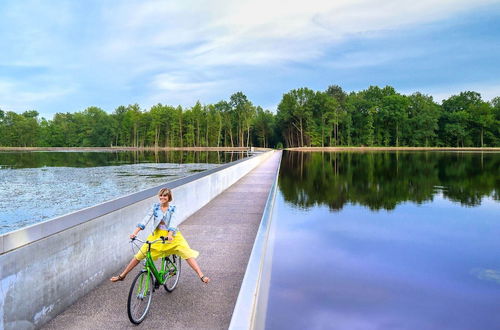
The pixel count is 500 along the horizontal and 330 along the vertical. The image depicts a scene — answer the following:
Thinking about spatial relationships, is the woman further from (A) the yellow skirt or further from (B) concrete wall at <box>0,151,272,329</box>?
(B) concrete wall at <box>0,151,272,329</box>

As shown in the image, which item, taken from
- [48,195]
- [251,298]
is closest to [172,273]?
[251,298]

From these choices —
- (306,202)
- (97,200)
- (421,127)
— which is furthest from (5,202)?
(421,127)

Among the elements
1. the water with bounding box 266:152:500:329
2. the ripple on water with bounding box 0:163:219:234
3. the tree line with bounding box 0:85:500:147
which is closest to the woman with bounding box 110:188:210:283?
the water with bounding box 266:152:500:329

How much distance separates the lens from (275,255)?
945 centimetres

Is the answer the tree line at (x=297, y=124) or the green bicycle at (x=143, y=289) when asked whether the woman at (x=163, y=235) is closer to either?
the green bicycle at (x=143, y=289)

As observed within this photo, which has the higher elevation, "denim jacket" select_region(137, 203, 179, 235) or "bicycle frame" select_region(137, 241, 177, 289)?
"denim jacket" select_region(137, 203, 179, 235)

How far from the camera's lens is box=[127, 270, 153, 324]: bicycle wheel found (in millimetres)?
4160

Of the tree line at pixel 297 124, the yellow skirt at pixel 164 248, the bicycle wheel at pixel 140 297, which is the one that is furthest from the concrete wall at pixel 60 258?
the tree line at pixel 297 124

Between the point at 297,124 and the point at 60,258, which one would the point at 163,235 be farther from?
the point at 297,124

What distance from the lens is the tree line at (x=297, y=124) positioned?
101 meters

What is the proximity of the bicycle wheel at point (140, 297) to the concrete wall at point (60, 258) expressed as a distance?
3.15ft

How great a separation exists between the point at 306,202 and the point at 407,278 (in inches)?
363

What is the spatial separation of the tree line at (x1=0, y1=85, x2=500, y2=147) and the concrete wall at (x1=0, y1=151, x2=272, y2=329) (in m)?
96.4

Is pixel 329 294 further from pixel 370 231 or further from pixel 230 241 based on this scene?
pixel 370 231
